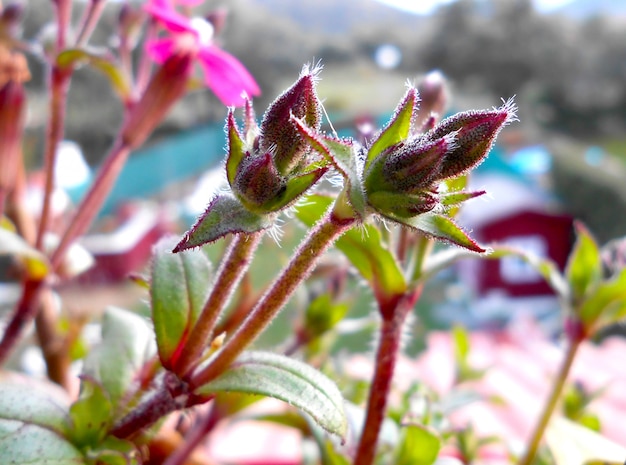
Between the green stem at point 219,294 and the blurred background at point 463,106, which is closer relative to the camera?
the green stem at point 219,294

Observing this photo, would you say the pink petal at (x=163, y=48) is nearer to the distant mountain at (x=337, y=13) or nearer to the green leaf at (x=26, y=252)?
the green leaf at (x=26, y=252)

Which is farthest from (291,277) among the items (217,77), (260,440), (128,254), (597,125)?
(597,125)

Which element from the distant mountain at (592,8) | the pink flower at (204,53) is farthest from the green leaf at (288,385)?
the distant mountain at (592,8)

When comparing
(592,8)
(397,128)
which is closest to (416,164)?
(397,128)

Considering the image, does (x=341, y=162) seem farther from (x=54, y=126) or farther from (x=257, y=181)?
(x=54, y=126)

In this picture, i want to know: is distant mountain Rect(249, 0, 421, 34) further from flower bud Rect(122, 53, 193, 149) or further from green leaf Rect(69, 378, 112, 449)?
green leaf Rect(69, 378, 112, 449)

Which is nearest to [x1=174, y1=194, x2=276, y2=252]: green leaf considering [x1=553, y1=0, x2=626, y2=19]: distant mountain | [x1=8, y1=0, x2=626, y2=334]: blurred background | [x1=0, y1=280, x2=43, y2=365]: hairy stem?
[x1=0, y1=280, x2=43, y2=365]: hairy stem
